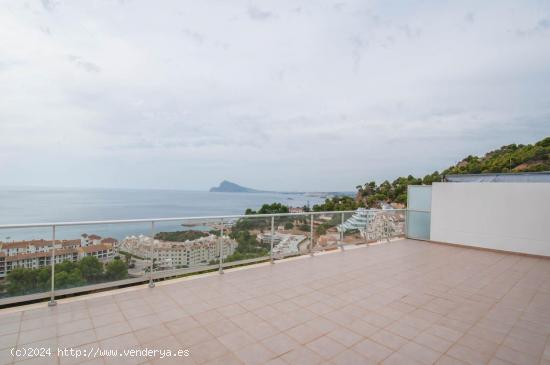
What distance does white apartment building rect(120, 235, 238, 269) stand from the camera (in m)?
3.89

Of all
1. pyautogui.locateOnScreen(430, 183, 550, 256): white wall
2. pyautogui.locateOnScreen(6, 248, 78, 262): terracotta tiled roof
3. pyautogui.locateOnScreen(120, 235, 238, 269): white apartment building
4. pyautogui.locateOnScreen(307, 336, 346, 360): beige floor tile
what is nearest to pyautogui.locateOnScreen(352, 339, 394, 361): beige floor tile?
pyautogui.locateOnScreen(307, 336, 346, 360): beige floor tile

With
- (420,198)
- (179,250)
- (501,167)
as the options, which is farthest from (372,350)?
(501,167)

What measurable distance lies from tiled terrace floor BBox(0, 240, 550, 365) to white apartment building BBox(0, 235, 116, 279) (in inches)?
20.5

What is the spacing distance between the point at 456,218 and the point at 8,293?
975cm

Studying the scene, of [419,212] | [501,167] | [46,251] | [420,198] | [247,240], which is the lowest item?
[247,240]

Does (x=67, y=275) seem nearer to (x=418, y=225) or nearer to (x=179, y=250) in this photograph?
(x=179, y=250)

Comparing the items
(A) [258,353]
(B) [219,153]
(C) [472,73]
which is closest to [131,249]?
(A) [258,353]

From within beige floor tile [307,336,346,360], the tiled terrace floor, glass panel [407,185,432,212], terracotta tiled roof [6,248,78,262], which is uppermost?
glass panel [407,185,432,212]

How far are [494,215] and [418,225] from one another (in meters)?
2.04

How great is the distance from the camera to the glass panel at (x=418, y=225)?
872 centimetres

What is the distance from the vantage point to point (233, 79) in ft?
29.4

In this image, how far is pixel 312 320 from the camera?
298 cm

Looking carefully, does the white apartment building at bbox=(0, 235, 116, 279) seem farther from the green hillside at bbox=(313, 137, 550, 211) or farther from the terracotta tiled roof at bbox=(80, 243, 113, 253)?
the green hillside at bbox=(313, 137, 550, 211)

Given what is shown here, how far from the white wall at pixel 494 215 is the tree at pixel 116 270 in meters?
8.49
